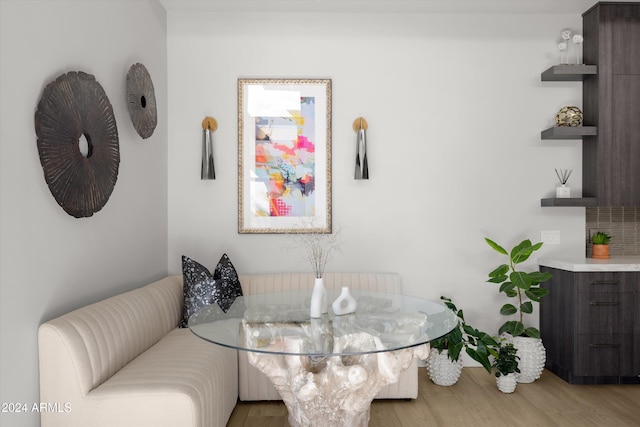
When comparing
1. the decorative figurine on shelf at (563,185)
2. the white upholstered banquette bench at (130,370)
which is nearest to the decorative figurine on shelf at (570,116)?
the decorative figurine on shelf at (563,185)

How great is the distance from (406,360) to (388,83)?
239cm

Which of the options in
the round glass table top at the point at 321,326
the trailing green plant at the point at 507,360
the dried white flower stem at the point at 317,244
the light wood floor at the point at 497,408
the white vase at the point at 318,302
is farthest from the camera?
the dried white flower stem at the point at 317,244

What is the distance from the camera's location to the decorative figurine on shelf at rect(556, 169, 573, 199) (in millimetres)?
3631

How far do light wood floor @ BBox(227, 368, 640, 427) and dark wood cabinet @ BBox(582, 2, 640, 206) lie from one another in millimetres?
1392

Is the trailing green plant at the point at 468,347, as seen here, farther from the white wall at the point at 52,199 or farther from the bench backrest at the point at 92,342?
the white wall at the point at 52,199

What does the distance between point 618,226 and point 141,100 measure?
382 cm

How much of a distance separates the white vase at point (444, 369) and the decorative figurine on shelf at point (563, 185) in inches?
60.0

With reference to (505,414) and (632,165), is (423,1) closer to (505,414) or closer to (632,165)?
(632,165)

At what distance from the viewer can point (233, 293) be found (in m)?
3.09

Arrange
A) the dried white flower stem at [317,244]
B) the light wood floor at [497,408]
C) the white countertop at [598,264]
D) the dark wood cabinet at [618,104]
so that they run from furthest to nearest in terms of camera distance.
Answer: the dried white flower stem at [317,244]
the dark wood cabinet at [618,104]
the white countertop at [598,264]
the light wood floor at [497,408]

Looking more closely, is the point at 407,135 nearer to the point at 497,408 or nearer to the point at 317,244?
the point at 317,244

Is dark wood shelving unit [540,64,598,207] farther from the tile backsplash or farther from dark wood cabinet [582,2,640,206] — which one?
the tile backsplash

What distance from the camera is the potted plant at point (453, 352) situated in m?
3.18

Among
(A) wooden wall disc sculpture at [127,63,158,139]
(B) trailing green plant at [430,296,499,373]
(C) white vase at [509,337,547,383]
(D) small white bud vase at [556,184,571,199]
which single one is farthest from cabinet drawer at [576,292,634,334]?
(A) wooden wall disc sculpture at [127,63,158,139]
